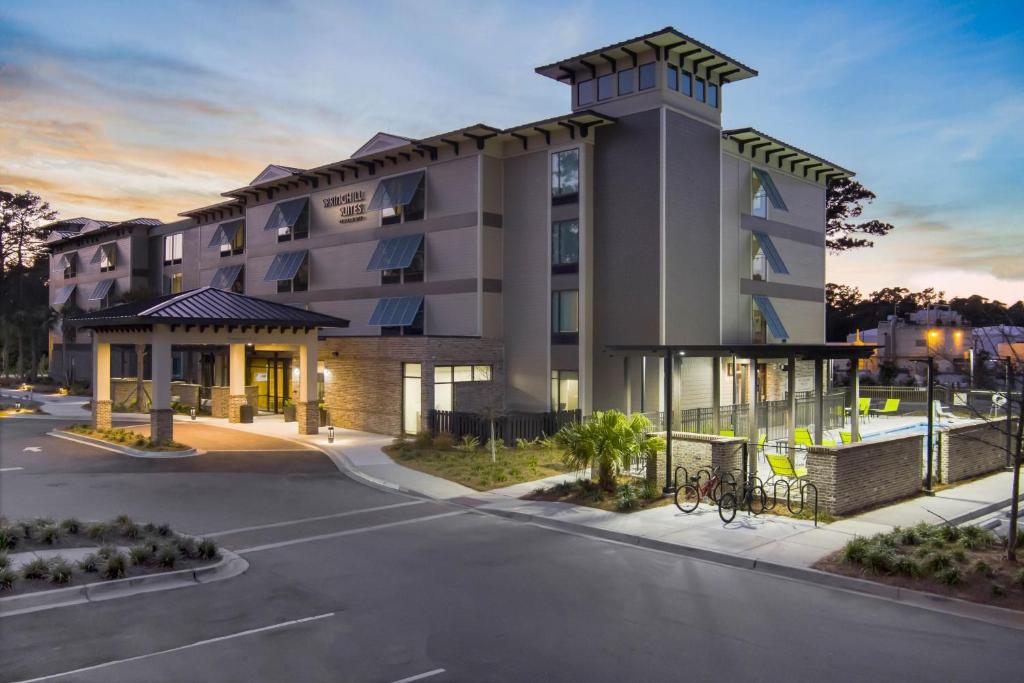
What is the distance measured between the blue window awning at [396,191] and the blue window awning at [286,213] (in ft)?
23.3

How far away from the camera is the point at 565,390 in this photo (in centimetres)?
3170

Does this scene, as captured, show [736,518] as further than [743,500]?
No

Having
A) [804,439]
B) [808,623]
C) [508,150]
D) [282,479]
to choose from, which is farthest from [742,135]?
[808,623]

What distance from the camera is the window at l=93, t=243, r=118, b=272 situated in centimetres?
6072

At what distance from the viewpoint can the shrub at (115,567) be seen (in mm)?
11875

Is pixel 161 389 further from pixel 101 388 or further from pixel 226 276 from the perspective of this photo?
pixel 226 276

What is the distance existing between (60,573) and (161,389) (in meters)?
18.5

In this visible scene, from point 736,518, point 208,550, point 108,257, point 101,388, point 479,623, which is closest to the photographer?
point 479,623

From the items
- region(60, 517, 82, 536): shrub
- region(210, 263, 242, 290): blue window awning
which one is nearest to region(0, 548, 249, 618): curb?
region(60, 517, 82, 536): shrub

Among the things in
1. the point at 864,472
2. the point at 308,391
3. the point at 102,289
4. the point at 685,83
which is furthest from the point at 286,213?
the point at 864,472

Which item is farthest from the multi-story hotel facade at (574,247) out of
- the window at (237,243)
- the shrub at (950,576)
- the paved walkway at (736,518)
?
the shrub at (950,576)

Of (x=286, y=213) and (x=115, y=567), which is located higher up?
(x=286, y=213)

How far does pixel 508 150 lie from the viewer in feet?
109

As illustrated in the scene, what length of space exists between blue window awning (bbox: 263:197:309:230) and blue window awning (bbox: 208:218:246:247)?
5858mm
